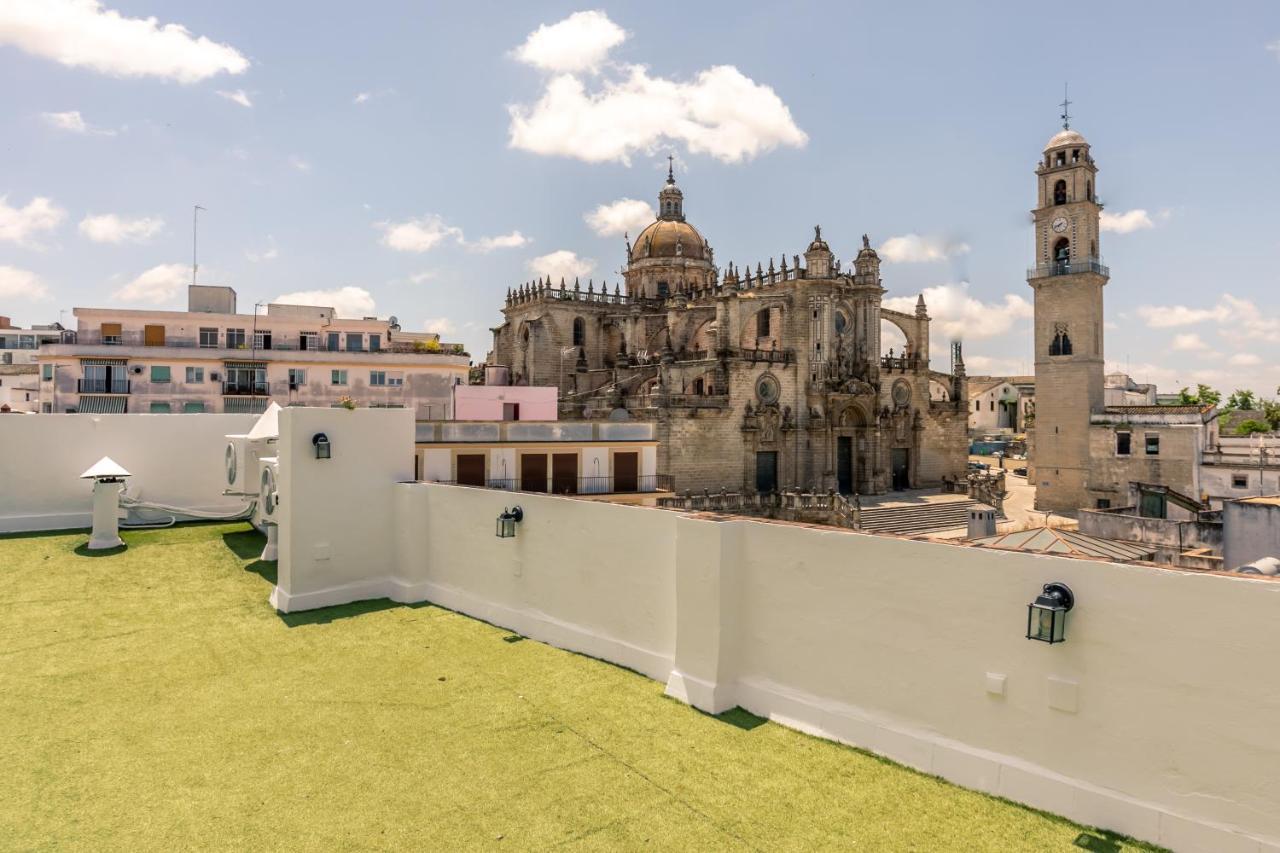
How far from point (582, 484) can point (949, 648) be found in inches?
577

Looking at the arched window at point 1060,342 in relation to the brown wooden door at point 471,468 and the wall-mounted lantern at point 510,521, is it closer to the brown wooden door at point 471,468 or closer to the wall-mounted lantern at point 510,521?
the brown wooden door at point 471,468

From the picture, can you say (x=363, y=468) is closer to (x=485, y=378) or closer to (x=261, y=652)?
(x=261, y=652)

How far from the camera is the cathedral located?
39.9 meters

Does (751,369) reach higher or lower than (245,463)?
higher

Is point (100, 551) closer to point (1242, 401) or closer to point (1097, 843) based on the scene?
point (1097, 843)

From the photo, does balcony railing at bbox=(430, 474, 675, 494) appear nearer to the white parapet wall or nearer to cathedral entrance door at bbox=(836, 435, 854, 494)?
the white parapet wall

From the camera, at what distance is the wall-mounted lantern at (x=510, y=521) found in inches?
443

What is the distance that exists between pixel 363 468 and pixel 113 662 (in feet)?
15.0

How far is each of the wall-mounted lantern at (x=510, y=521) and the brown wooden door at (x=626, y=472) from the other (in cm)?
1029

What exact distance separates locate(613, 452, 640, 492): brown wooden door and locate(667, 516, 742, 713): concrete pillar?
12.8 meters

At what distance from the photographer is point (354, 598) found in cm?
1316

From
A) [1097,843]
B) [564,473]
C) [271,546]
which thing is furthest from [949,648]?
[564,473]

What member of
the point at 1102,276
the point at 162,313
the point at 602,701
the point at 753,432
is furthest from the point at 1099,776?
the point at 1102,276

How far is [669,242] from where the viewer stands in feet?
178
